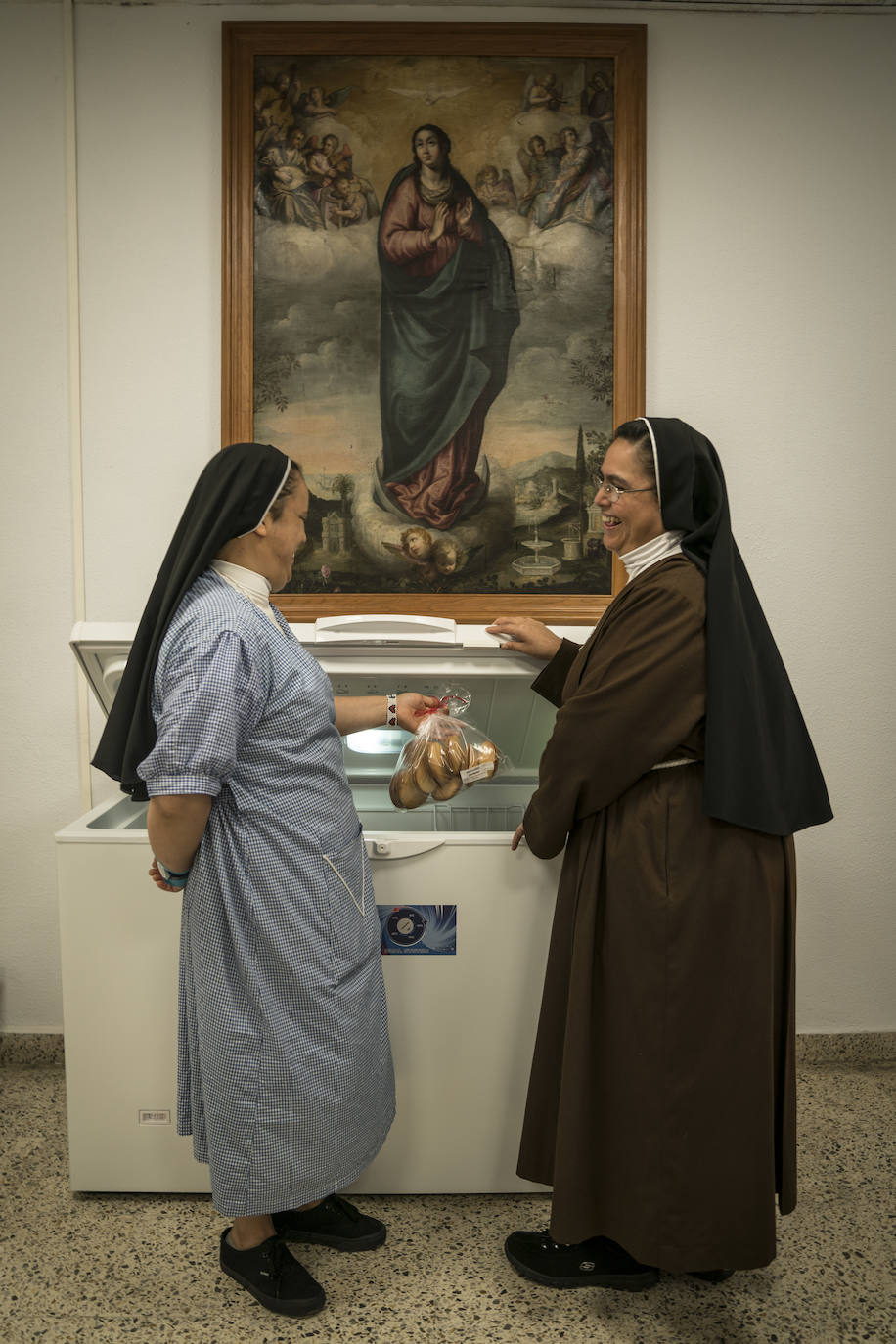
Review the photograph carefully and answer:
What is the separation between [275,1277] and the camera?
1745mm

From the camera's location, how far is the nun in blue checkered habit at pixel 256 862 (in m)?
1.56

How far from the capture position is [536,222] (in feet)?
8.32

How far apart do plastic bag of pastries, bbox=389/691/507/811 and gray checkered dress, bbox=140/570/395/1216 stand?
0.29 m

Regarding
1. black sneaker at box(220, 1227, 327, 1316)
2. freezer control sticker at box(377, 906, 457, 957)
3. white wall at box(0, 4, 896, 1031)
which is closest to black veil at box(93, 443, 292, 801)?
freezer control sticker at box(377, 906, 457, 957)

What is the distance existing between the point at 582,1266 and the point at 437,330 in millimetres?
2306

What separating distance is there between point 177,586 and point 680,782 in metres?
0.97

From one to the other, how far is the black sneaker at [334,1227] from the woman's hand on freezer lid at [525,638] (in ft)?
4.10

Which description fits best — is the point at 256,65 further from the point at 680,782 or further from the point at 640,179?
the point at 680,782

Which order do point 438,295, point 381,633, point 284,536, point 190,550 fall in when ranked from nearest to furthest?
point 190,550
point 284,536
point 381,633
point 438,295

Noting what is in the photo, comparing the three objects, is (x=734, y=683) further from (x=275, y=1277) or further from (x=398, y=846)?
(x=275, y=1277)

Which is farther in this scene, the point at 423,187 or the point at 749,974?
the point at 423,187

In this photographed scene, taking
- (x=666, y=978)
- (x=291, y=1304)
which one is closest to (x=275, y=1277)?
(x=291, y=1304)

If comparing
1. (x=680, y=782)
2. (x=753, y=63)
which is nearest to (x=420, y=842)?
(x=680, y=782)

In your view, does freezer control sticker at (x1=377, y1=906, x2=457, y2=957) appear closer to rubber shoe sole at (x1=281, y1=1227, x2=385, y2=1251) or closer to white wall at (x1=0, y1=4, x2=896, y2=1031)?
rubber shoe sole at (x1=281, y1=1227, x2=385, y2=1251)
